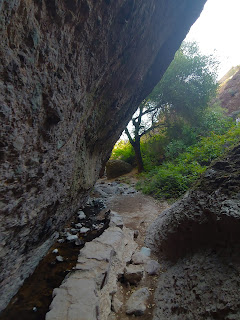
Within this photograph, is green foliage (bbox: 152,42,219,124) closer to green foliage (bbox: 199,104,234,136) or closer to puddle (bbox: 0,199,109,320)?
green foliage (bbox: 199,104,234,136)

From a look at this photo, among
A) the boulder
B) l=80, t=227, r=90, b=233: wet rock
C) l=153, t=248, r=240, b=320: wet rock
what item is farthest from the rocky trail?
the boulder

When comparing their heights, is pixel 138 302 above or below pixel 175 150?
below

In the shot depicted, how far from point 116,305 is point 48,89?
2.56 meters

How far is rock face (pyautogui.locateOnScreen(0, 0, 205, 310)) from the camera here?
129 cm

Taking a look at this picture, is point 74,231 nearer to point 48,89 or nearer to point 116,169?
point 48,89

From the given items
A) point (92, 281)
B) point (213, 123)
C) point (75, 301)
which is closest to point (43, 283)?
point (92, 281)

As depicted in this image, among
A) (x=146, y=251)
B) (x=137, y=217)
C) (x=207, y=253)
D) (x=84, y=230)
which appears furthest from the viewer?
(x=137, y=217)

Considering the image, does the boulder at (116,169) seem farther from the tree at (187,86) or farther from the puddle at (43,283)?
the puddle at (43,283)

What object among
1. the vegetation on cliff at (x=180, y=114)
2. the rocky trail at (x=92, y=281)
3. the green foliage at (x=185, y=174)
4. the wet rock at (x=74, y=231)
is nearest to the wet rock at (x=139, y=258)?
the rocky trail at (x=92, y=281)

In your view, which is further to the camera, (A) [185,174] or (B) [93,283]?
(A) [185,174]

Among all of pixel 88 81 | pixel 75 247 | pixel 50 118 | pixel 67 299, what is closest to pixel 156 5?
pixel 88 81

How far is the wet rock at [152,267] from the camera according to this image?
2575 mm

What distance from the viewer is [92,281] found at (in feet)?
6.70

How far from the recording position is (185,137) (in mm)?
11578
